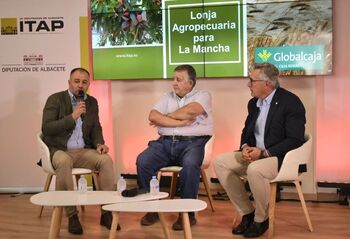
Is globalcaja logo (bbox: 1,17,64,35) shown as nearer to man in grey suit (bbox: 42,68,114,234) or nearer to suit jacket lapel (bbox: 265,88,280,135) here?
man in grey suit (bbox: 42,68,114,234)

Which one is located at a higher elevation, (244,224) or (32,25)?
(32,25)

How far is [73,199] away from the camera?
3.21 m

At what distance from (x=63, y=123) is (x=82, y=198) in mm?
1043

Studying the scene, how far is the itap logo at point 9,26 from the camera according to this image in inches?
209

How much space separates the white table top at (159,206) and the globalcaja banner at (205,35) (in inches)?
85.9

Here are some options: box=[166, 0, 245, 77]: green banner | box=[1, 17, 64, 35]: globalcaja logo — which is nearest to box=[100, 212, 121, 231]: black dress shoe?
box=[166, 0, 245, 77]: green banner

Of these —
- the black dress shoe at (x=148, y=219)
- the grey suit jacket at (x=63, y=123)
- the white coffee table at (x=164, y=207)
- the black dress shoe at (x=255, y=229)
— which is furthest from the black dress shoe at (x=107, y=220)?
the black dress shoe at (x=255, y=229)

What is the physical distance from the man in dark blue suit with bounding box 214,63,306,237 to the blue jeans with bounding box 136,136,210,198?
20cm

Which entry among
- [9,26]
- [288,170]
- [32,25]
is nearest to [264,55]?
[288,170]

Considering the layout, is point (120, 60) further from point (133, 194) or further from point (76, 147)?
point (133, 194)

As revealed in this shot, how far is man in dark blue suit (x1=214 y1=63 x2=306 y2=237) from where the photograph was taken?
3.58 metres

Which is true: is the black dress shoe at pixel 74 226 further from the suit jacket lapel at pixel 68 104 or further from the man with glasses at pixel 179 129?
the suit jacket lapel at pixel 68 104

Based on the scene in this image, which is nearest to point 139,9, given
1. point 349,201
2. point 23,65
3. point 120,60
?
point 120,60

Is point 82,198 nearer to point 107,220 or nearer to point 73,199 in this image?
point 73,199
